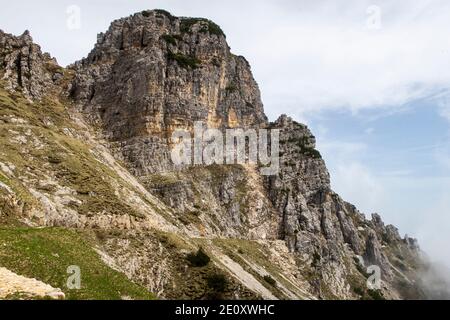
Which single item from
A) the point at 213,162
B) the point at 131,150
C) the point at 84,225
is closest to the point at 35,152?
the point at 84,225

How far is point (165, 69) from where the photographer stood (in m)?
144

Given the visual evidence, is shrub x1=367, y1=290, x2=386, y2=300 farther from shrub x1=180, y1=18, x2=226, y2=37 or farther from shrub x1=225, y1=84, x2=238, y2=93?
shrub x1=180, y1=18, x2=226, y2=37

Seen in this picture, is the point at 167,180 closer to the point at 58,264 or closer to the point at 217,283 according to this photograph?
the point at 217,283

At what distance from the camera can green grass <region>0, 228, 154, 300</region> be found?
26.7 meters

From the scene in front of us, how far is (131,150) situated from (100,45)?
54619mm

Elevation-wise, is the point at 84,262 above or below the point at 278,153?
below

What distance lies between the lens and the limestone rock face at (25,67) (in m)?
129

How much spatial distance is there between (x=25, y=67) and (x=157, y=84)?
41379 mm

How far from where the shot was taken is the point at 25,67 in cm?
13488

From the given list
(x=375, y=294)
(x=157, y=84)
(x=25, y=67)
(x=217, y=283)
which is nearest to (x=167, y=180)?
(x=157, y=84)

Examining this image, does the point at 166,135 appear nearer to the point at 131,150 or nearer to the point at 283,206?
the point at 131,150

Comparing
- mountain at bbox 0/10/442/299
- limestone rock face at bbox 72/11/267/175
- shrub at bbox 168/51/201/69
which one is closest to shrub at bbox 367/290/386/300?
mountain at bbox 0/10/442/299

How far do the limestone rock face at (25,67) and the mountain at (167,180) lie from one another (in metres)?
0.48
